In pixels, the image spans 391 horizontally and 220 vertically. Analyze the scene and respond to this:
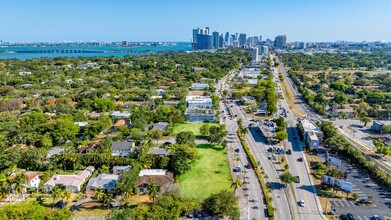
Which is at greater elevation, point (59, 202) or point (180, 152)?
point (180, 152)

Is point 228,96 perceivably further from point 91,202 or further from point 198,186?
point 91,202

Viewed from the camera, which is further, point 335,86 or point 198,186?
point 335,86

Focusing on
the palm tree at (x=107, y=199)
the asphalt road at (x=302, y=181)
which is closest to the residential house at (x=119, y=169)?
the palm tree at (x=107, y=199)

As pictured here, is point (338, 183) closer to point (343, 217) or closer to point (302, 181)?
point (302, 181)

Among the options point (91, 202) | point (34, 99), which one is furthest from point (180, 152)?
point (34, 99)

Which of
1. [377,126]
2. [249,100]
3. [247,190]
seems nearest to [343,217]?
[247,190]

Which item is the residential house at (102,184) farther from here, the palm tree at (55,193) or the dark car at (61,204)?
the palm tree at (55,193)
